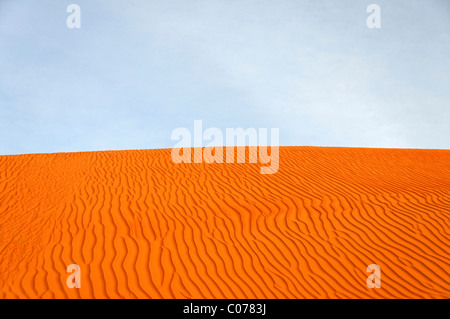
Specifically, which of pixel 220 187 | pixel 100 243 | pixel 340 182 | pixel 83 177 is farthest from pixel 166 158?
pixel 100 243

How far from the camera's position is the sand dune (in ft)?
14.7

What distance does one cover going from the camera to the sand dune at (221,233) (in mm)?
4473

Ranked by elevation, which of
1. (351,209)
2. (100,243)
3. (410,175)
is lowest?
(100,243)

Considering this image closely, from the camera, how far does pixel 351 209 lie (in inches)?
288

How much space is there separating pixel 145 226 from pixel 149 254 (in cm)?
116

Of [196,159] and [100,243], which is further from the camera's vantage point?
[196,159]

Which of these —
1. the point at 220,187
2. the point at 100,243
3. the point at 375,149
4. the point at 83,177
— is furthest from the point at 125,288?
the point at 375,149

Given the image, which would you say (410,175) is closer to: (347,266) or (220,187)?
(220,187)

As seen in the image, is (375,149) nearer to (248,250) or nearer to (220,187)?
(220,187)

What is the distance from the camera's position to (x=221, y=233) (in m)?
6.14

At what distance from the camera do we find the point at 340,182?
980 centimetres

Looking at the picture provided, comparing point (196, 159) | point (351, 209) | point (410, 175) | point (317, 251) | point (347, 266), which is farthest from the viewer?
point (196, 159)

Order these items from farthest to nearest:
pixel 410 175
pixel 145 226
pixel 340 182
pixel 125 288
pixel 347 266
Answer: pixel 410 175 < pixel 340 182 < pixel 145 226 < pixel 347 266 < pixel 125 288

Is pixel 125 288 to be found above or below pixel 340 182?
below
